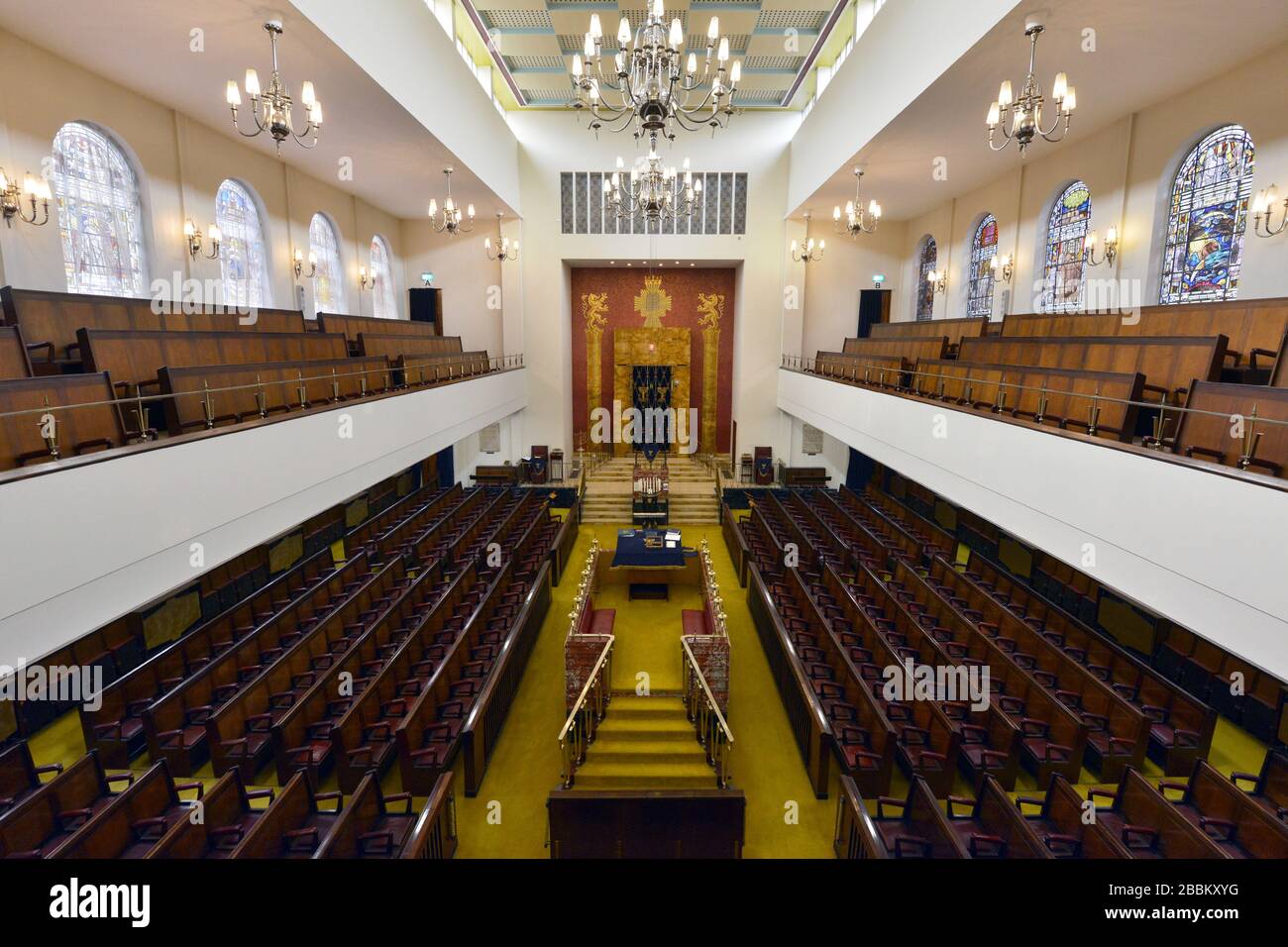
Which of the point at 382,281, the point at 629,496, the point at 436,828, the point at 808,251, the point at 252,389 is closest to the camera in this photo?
the point at 436,828

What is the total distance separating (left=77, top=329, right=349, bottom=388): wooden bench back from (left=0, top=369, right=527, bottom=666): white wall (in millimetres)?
1180

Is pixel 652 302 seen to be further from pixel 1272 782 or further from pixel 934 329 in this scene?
pixel 1272 782

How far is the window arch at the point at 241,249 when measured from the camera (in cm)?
1062

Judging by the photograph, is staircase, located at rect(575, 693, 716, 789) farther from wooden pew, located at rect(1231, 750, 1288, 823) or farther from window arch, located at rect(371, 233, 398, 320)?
window arch, located at rect(371, 233, 398, 320)

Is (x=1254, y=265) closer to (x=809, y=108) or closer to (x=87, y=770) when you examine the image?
(x=809, y=108)

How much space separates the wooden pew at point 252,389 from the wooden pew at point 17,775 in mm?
2616

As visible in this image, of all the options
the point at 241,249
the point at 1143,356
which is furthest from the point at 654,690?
the point at 241,249

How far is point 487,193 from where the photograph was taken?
14.4 metres

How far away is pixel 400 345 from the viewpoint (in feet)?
38.6

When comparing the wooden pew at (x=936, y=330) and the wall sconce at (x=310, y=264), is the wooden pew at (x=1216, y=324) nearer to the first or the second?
the wooden pew at (x=936, y=330)

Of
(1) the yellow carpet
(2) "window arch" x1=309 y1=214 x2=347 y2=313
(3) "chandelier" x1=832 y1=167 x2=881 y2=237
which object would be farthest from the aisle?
(2) "window arch" x1=309 y1=214 x2=347 y2=313

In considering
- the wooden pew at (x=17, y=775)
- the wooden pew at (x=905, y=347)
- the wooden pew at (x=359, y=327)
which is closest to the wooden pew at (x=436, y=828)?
the wooden pew at (x=17, y=775)

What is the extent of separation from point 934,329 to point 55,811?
43.3 feet
